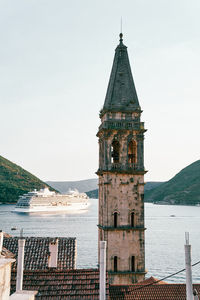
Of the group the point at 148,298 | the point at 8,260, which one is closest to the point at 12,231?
the point at 148,298

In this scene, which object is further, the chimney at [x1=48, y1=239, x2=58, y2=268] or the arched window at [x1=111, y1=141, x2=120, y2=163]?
the arched window at [x1=111, y1=141, x2=120, y2=163]

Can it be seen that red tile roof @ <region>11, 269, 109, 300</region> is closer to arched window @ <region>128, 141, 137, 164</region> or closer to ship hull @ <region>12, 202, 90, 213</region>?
arched window @ <region>128, 141, 137, 164</region>

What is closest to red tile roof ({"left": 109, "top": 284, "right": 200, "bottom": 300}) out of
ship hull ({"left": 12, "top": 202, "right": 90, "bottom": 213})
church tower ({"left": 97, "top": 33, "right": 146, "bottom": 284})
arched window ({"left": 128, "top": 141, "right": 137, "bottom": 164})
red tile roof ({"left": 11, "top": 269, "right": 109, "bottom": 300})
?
red tile roof ({"left": 11, "top": 269, "right": 109, "bottom": 300})

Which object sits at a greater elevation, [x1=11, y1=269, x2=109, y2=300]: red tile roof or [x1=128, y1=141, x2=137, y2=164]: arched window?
[x1=128, y1=141, x2=137, y2=164]: arched window

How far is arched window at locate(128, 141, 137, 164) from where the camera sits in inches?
917

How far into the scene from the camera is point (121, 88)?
23.8m

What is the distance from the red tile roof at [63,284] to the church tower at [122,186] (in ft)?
28.9

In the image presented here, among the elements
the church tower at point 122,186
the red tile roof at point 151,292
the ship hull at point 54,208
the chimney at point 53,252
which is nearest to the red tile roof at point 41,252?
the chimney at point 53,252

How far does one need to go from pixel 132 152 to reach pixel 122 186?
274cm

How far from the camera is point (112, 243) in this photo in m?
22.0

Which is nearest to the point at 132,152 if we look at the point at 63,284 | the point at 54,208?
the point at 63,284

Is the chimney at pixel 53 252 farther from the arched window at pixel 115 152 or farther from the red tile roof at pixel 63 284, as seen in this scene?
the arched window at pixel 115 152

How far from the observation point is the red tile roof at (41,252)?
713 inches

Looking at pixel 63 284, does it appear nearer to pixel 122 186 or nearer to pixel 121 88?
pixel 122 186
